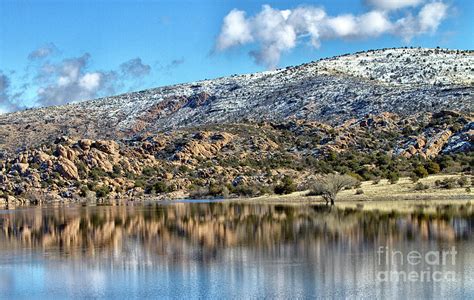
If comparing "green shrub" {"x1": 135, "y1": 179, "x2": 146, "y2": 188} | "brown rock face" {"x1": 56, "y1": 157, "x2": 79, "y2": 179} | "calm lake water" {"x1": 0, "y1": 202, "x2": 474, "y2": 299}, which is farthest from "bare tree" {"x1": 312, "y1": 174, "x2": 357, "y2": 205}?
"brown rock face" {"x1": 56, "y1": 157, "x2": 79, "y2": 179}

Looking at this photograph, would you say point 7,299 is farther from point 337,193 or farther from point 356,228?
point 337,193

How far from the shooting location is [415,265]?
31047 millimetres

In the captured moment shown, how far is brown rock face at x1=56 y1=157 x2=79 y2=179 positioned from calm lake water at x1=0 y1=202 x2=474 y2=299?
52.7 metres

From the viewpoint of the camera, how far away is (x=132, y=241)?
4700 cm

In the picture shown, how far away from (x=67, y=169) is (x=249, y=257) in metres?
83.1

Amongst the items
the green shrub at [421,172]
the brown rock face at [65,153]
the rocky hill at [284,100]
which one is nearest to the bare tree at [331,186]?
the green shrub at [421,172]

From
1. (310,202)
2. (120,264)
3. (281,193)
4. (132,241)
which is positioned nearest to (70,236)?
(132,241)

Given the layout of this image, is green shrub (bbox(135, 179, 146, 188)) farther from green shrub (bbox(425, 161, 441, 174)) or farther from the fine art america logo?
the fine art america logo

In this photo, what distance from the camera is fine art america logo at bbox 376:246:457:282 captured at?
92.3ft

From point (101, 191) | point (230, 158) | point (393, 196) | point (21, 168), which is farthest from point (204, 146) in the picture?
point (393, 196)

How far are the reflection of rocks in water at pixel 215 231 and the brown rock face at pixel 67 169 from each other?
4532 centimetres

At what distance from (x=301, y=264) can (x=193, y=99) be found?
5746 inches

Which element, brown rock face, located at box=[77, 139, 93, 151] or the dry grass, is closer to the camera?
the dry grass

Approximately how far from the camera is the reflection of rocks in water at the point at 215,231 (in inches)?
1638
